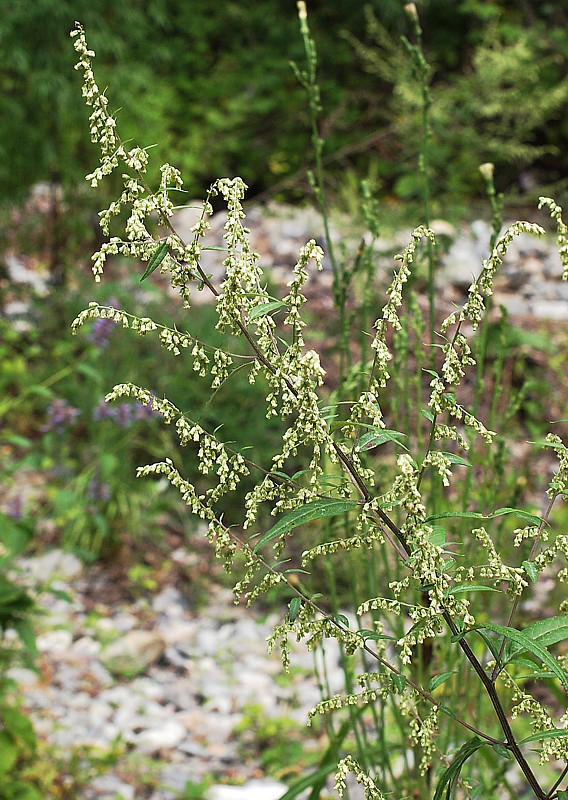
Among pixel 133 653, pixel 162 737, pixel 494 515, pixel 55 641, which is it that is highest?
pixel 55 641

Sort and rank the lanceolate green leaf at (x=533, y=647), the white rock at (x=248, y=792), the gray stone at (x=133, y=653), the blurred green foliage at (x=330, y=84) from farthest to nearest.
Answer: the blurred green foliage at (x=330, y=84)
the gray stone at (x=133, y=653)
the white rock at (x=248, y=792)
the lanceolate green leaf at (x=533, y=647)

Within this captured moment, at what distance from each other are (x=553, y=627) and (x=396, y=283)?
0.34 m

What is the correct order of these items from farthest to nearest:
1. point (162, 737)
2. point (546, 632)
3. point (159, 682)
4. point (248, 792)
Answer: point (159, 682) → point (162, 737) → point (248, 792) → point (546, 632)

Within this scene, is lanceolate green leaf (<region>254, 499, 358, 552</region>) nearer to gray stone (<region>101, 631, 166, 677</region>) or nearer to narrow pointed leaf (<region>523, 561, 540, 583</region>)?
narrow pointed leaf (<region>523, 561, 540, 583</region>)

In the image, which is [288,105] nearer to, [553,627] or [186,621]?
[186,621]

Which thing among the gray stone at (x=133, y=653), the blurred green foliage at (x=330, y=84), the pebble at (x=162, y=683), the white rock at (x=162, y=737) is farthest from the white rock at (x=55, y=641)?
the blurred green foliage at (x=330, y=84)

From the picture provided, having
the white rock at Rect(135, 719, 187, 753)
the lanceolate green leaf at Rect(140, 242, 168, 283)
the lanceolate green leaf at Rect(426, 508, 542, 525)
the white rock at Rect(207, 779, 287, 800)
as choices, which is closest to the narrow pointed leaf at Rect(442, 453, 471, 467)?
the lanceolate green leaf at Rect(426, 508, 542, 525)

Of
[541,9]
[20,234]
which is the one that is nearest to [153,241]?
[20,234]

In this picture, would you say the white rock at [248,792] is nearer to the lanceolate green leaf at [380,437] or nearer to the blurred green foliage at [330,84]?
the lanceolate green leaf at [380,437]

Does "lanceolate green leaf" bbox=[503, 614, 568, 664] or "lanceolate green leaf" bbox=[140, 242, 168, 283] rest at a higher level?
"lanceolate green leaf" bbox=[140, 242, 168, 283]

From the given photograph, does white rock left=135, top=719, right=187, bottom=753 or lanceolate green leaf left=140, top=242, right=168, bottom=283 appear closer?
lanceolate green leaf left=140, top=242, right=168, bottom=283

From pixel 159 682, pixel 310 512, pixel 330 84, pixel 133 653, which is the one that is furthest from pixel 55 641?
pixel 330 84

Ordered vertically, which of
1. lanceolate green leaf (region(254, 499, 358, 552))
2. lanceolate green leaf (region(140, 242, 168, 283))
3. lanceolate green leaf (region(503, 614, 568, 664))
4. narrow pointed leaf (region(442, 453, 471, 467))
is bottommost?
lanceolate green leaf (region(503, 614, 568, 664))

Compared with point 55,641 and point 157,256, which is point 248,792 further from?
point 157,256
